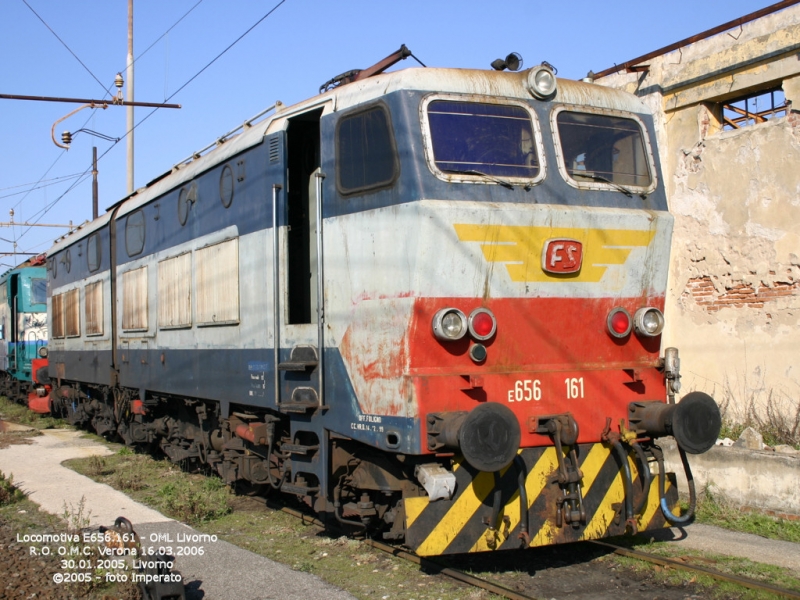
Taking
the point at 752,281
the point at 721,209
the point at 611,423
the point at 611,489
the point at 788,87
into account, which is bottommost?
the point at 611,489

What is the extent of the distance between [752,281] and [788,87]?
7.81 ft

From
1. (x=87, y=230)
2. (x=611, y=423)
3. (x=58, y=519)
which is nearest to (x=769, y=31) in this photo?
(x=611, y=423)

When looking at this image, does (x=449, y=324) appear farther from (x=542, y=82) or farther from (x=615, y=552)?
(x=615, y=552)

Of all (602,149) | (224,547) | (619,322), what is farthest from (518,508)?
(602,149)

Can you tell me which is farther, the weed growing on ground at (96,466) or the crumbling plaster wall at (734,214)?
the weed growing on ground at (96,466)

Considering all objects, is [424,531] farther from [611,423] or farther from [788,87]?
[788,87]

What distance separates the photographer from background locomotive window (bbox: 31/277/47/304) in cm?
2206

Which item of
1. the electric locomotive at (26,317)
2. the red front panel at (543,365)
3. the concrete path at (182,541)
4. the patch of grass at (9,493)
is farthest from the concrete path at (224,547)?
the electric locomotive at (26,317)

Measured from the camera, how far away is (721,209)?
10.9 meters

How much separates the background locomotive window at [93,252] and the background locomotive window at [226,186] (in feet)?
20.2

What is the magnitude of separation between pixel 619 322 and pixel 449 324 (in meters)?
1.58

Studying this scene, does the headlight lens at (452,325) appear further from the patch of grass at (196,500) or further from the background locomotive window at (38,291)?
the background locomotive window at (38,291)

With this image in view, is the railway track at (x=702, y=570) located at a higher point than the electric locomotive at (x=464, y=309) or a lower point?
lower

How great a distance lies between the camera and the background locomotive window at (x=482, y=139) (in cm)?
615
